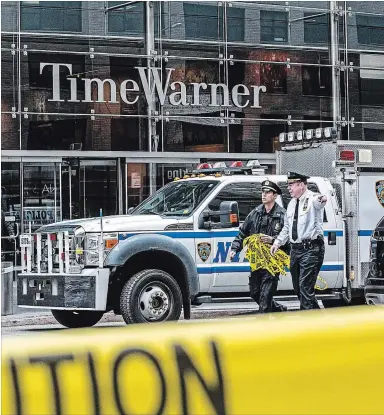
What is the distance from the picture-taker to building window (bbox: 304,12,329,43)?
54.1ft

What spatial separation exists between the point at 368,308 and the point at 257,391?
0.73 meters

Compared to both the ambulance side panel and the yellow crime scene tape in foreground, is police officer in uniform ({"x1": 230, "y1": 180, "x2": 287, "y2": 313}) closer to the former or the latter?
the ambulance side panel

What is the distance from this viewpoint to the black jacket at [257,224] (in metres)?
10.4

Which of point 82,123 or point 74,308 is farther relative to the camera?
point 82,123

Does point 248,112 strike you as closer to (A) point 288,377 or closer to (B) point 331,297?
(B) point 331,297

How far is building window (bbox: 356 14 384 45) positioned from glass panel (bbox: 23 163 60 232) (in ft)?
20.1

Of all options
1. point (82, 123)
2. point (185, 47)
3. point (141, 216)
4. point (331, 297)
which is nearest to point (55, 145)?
point (82, 123)

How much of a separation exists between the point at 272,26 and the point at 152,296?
288 inches

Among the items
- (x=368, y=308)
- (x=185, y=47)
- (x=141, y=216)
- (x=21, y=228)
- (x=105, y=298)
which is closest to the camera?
(x=368, y=308)

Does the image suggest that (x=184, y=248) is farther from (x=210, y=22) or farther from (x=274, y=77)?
(x=274, y=77)

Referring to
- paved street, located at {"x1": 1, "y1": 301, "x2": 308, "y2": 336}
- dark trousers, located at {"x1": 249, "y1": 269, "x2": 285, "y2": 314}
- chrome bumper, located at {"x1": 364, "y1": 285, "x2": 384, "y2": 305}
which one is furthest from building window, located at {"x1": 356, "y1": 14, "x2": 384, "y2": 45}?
chrome bumper, located at {"x1": 364, "y1": 285, "x2": 384, "y2": 305}

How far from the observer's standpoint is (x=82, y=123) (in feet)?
48.3

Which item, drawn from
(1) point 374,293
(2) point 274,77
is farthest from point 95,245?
(2) point 274,77

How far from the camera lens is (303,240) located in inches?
418
